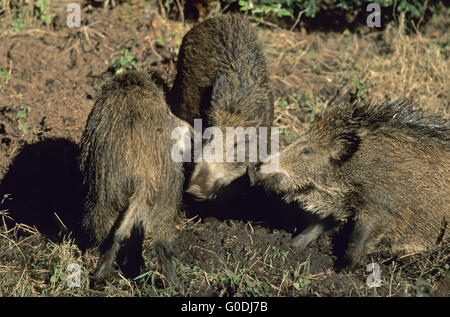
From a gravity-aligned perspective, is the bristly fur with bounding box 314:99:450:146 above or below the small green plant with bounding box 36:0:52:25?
below

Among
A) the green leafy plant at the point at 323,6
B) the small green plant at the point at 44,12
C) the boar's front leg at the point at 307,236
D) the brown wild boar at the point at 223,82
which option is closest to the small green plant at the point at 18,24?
the small green plant at the point at 44,12

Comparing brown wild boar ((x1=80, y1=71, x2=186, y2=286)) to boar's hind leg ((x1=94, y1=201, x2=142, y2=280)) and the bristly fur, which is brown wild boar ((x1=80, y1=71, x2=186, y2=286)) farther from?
the bristly fur

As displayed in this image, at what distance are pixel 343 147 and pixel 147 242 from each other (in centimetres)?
168

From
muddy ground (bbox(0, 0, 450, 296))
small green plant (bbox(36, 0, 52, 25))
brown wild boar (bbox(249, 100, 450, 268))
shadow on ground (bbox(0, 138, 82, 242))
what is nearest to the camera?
muddy ground (bbox(0, 0, 450, 296))

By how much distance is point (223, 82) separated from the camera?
5098mm

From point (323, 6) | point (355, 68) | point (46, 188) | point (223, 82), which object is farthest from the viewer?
point (323, 6)

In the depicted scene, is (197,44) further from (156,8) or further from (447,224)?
(447,224)

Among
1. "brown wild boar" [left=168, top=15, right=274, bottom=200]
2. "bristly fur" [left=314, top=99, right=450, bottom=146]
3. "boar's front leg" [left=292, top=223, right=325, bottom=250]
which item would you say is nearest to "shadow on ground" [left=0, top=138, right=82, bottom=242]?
"brown wild boar" [left=168, top=15, right=274, bottom=200]

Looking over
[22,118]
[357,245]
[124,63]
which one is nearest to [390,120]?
[357,245]

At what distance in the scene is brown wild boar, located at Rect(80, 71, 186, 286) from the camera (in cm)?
359

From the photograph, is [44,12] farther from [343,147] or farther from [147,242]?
[343,147]

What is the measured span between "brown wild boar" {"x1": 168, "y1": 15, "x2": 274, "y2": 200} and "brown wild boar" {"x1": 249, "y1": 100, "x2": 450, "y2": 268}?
53cm

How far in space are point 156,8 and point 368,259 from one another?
4.04 metres

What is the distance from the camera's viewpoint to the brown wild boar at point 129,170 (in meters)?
3.59
